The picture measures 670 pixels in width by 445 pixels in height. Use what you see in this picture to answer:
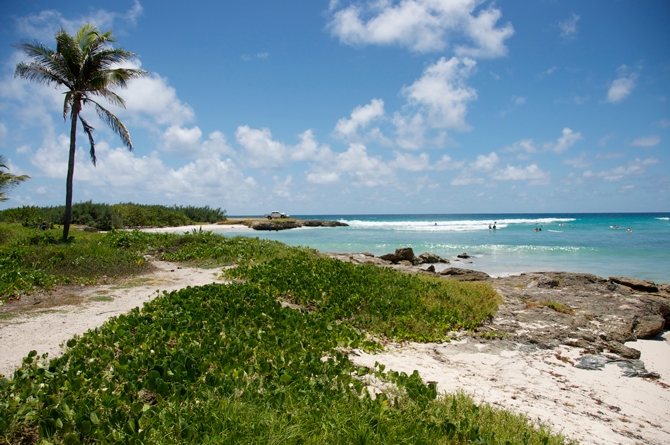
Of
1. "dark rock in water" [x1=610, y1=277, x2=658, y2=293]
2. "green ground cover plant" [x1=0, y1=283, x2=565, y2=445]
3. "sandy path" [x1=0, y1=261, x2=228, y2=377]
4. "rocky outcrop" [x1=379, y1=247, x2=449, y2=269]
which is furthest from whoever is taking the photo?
"rocky outcrop" [x1=379, y1=247, x2=449, y2=269]

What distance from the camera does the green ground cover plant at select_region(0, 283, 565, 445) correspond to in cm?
340

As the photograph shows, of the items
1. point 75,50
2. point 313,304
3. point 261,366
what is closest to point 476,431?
point 261,366

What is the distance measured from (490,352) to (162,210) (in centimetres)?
4597

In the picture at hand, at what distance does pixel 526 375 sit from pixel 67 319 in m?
8.39

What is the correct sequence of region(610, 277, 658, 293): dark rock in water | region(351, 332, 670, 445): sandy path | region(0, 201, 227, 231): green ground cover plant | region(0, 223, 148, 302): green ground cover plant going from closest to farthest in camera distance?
region(351, 332, 670, 445): sandy path → region(0, 223, 148, 302): green ground cover plant → region(610, 277, 658, 293): dark rock in water → region(0, 201, 227, 231): green ground cover plant

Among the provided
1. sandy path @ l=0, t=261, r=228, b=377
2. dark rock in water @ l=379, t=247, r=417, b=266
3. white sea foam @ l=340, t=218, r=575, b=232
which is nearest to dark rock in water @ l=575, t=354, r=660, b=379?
sandy path @ l=0, t=261, r=228, b=377

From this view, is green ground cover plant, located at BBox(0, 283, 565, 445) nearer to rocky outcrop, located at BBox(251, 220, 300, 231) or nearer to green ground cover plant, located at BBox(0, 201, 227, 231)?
green ground cover plant, located at BBox(0, 201, 227, 231)

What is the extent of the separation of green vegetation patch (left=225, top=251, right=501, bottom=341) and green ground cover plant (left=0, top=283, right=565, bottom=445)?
2539 mm

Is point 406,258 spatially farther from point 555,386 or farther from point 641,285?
point 555,386

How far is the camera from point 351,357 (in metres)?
6.03

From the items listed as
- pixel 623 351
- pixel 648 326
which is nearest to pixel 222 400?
pixel 623 351

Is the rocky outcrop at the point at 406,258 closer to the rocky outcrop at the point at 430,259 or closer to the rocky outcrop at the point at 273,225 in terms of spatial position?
the rocky outcrop at the point at 430,259

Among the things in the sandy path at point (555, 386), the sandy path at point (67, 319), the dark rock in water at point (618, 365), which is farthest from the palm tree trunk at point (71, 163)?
the dark rock in water at point (618, 365)

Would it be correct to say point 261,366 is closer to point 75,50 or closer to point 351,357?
point 351,357
